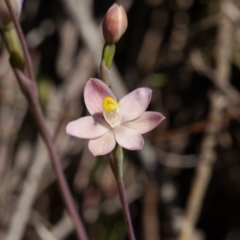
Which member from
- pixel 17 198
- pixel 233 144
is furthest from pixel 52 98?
pixel 233 144

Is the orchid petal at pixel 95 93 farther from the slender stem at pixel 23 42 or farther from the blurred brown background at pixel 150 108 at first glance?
the blurred brown background at pixel 150 108

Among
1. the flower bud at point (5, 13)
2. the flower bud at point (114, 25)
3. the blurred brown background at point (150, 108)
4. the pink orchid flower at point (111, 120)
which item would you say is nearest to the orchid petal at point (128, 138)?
the pink orchid flower at point (111, 120)

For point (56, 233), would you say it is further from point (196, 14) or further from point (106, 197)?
point (196, 14)

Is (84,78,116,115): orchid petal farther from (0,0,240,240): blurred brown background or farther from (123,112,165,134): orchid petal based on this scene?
(0,0,240,240): blurred brown background

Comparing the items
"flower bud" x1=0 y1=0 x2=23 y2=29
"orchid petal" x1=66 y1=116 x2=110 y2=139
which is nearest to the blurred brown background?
"flower bud" x1=0 y1=0 x2=23 y2=29

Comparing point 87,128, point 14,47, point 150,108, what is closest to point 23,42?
point 14,47

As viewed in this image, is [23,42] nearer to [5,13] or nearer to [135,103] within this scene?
[5,13]

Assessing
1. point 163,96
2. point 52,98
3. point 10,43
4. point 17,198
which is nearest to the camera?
point 10,43
